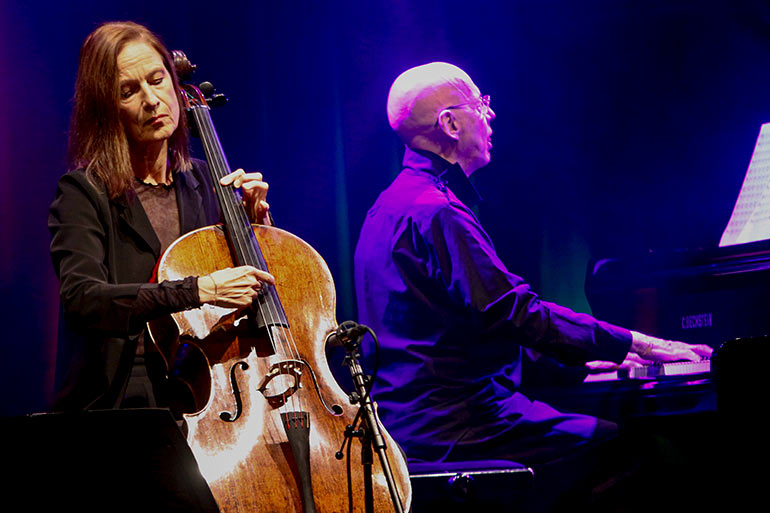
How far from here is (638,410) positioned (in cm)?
309

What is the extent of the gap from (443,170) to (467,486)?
1.55m

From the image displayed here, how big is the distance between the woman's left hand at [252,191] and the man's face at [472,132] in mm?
1616

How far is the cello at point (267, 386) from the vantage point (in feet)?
5.51

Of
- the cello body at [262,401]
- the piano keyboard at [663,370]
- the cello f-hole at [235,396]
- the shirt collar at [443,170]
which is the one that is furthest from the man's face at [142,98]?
the piano keyboard at [663,370]

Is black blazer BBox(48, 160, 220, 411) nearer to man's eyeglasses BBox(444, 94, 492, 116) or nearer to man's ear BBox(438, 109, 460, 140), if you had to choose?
man's ear BBox(438, 109, 460, 140)

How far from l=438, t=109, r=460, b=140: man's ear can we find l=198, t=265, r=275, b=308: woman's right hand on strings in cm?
193

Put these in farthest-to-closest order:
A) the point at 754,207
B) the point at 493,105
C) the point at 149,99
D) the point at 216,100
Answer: the point at 493,105, the point at 754,207, the point at 216,100, the point at 149,99

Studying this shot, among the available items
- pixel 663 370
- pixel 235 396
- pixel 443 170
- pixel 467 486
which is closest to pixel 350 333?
pixel 235 396

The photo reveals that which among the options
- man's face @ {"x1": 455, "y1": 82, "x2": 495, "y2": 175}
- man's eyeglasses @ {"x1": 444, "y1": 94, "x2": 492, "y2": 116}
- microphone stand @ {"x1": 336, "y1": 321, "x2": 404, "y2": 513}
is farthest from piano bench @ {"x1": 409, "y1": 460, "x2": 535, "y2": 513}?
man's eyeglasses @ {"x1": 444, "y1": 94, "x2": 492, "y2": 116}

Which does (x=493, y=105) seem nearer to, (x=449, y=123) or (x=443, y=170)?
(x=449, y=123)

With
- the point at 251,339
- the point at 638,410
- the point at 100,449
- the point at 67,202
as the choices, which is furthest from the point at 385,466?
the point at 638,410

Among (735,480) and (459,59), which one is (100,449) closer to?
(735,480)

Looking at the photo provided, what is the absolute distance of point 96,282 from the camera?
6.11ft

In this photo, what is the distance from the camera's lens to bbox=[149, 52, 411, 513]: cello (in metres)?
1.68
